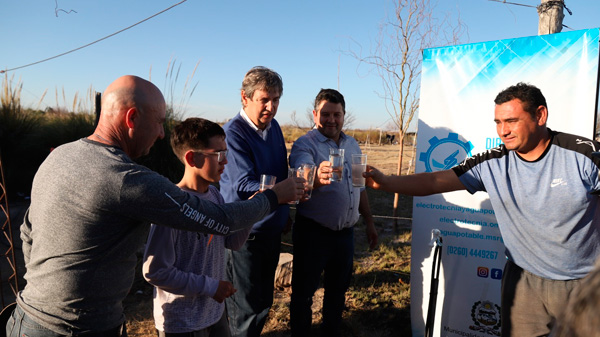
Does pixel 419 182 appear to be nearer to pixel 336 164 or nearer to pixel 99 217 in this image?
pixel 336 164

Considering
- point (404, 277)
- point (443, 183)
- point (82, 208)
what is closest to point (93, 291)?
point (82, 208)

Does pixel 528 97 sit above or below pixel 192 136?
above

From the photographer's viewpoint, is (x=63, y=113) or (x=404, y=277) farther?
(x=63, y=113)

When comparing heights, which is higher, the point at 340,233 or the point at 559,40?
the point at 559,40

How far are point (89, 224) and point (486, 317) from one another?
11.5 ft

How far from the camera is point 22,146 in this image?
1041cm

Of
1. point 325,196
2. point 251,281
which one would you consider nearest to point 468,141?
point 325,196

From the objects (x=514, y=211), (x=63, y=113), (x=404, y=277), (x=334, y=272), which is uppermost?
(x=63, y=113)

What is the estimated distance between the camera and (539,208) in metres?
2.45

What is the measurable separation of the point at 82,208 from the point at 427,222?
325cm

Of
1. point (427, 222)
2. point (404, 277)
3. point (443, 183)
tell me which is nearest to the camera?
point (443, 183)

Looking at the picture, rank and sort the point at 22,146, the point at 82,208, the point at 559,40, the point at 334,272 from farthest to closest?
the point at 22,146 < the point at 334,272 < the point at 559,40 < the point at 82,208

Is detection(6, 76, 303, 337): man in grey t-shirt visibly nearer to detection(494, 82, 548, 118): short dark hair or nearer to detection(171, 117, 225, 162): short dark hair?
detection(171, 117, 225, 162): short dark hair

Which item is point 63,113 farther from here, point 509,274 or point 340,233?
point 509,274
